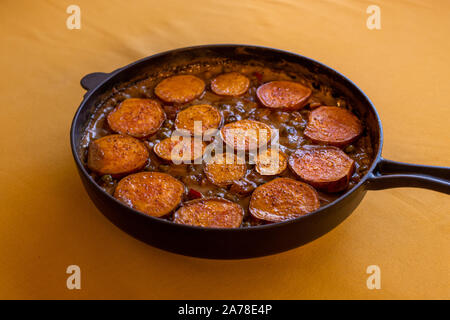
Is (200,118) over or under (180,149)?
over

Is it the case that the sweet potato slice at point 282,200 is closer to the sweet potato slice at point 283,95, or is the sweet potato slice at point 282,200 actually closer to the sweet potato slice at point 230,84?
the sweet potato slice at point 283,95

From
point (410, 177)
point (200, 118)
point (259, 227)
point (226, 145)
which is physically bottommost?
point (259, 227)

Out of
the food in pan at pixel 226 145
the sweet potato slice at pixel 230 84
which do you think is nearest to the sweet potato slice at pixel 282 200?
the food in pan at pixel 226 145

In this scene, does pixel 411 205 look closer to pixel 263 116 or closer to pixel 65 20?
pixel 263 116

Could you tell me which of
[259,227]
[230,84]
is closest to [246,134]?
[230,84]

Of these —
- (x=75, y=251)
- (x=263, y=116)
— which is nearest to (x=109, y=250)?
(x=75, y=251)

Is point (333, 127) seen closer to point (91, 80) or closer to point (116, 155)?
point (116, 155)

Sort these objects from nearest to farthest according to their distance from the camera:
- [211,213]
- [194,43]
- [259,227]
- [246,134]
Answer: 1. [259,227]
2. [211,213]
3. [246,134]
4. [194,43]
